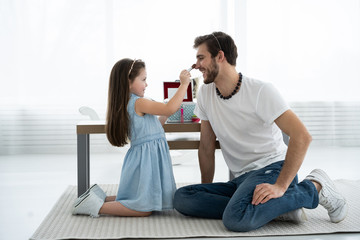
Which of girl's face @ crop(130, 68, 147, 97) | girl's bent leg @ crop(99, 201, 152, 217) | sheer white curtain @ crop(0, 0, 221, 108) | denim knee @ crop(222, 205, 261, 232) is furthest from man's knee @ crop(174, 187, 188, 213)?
sheer white curtain @ crop(0, 0, 221, 108)

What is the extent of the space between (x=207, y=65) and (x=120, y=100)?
44 centimetres

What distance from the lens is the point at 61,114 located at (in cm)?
468

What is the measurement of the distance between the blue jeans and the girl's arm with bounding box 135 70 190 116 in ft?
1.22

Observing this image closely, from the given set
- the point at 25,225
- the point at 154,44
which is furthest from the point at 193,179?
the point at 154,44

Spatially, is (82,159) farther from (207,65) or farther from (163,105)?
(207,65)

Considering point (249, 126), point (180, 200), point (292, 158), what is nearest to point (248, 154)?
point (249, 126)

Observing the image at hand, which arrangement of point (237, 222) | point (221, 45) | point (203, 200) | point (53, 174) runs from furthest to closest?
1. point (53, 174)
2. point (221, 45)
3. point (203, 200)
4. point (237, 222)

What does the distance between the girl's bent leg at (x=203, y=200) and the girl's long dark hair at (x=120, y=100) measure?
1.29 feet

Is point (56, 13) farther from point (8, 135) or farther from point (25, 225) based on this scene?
point (25, 225)

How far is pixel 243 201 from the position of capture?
6.48 ft

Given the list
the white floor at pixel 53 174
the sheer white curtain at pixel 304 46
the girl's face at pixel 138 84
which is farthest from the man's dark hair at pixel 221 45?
the sheer white curtain at pixel 304 46

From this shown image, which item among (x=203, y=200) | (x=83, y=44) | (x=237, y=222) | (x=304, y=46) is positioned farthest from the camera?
(x=304, y=46)

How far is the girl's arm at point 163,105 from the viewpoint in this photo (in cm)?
224

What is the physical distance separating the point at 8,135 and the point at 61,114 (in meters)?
0.54
